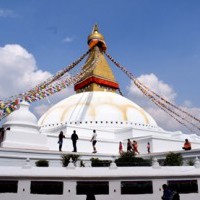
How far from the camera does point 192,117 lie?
23.1 metres

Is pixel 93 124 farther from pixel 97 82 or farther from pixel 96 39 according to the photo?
pixel 96 39

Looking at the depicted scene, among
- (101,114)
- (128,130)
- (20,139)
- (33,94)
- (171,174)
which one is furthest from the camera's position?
(101,114)

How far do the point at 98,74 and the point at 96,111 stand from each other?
9.03 meters

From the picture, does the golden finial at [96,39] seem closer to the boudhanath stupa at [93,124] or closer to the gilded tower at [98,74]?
the gilded tower at [98,74]

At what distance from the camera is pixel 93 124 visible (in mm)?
24719

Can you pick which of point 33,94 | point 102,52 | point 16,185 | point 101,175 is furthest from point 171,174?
point 102,52

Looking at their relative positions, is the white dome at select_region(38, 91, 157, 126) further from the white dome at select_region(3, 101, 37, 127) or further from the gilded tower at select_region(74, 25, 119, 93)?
the white dome at select_region(3, 101, 37, 127)

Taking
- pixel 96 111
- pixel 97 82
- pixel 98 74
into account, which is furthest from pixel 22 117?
pixel 98 74

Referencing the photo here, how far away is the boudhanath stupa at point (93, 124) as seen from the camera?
17.2m

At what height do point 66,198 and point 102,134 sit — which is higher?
point 102,134

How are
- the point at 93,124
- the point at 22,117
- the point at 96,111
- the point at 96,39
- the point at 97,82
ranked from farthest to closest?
the point at 96,39 → the point at 97,82 → the point at 96,111 → the point at 93,124 → the point at 22,117

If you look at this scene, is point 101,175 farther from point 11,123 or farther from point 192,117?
point 192,117

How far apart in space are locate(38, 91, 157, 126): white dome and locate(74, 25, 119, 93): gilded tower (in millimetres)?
4786

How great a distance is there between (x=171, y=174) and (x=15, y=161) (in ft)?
25.4
